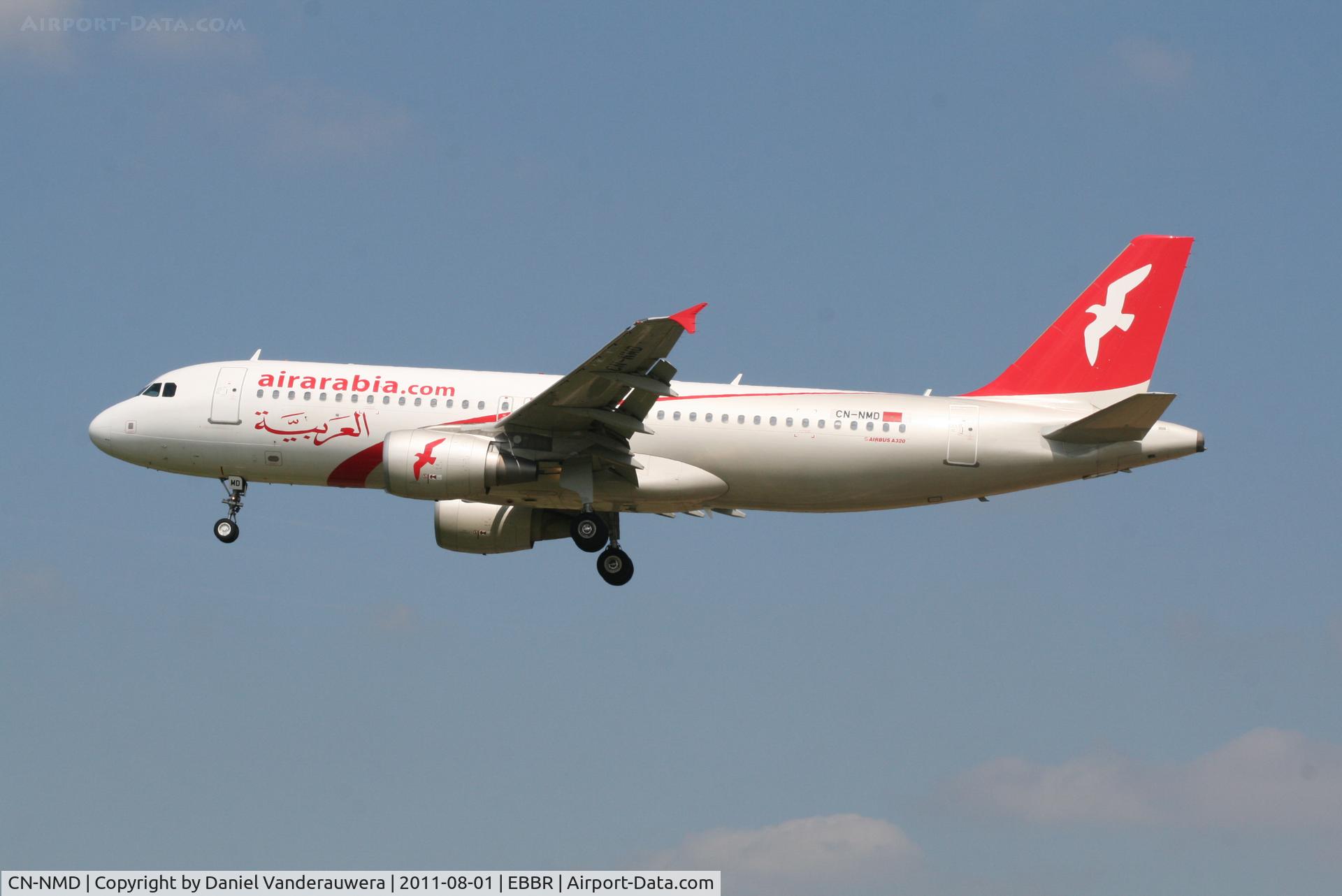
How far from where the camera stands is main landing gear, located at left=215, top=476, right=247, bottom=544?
37875 mm

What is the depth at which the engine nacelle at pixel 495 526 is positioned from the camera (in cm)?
3906

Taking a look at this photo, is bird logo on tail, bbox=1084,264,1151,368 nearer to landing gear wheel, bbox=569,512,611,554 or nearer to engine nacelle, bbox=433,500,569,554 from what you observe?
landing gear wheel, bbox=569,512,611,554

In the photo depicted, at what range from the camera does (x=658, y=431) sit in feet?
118

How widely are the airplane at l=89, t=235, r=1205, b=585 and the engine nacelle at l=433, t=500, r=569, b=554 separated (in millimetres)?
246

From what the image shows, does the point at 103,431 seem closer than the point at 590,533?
No

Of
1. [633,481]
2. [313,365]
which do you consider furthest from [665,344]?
[313,365]

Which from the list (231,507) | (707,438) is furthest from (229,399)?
(707,438)

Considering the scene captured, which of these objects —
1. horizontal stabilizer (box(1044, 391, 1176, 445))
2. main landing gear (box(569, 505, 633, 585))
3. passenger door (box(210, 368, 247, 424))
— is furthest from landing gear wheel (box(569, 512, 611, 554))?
horizontal stabilizer (box(1044, 391, 1176, 445))

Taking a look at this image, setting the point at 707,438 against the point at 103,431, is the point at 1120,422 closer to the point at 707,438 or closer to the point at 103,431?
the point at 707,438

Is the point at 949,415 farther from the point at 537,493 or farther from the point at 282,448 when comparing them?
the point at 282,448

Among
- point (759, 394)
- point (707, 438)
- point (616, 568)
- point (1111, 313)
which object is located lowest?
point (616, 568)

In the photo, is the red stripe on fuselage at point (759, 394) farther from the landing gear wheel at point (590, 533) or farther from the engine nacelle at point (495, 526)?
the engine nacelle at point (495, 526)

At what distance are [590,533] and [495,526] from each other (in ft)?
10.1

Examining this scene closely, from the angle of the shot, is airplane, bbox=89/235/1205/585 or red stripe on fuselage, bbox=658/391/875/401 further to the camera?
red stripe on fuselage, bbox=658/391/875/401
